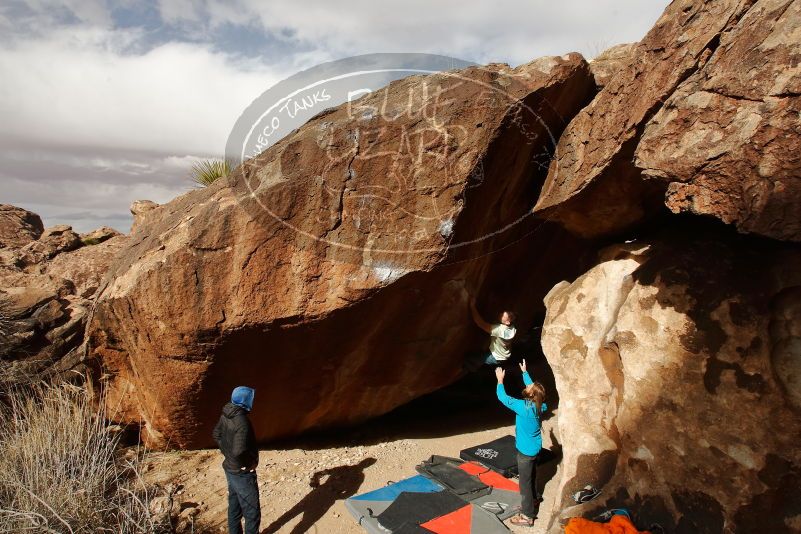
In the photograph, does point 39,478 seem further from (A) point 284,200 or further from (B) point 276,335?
(A) point 284,200

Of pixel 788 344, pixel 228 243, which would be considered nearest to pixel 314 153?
pixel 228 243

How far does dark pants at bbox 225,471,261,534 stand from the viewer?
367 cm

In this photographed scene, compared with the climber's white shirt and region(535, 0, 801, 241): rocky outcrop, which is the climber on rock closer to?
the climber's white shirt

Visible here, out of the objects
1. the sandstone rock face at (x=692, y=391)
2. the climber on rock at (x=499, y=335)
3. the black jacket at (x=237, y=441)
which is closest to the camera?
the sandstone rock face at (x=692, y=391)

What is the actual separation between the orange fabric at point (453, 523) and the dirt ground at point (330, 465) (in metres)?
0.36

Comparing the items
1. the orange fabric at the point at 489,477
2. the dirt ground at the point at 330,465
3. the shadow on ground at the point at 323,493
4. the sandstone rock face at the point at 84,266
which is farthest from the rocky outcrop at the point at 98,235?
the orange fabric at the point at 489,477

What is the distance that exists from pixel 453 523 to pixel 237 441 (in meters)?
1.67

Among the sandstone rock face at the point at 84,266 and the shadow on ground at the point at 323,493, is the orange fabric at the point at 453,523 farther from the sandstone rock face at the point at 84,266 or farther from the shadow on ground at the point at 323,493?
the sandstone rock face at the point at 84,266

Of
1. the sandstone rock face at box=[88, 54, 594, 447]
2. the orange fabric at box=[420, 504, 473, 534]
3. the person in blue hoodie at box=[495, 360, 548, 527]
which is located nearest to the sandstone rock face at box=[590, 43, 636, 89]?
the sandstone rock face at box=[88, 54, 594, 447]

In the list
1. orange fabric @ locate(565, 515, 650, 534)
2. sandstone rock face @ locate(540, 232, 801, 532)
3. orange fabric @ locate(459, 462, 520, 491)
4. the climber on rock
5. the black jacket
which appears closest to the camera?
sandstone rock face @ locate(540, 232, 801, 532)

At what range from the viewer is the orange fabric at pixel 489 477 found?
435 cm

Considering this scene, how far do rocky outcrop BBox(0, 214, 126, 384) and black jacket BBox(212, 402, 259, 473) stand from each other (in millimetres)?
2600

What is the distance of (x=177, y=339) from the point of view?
13.8 feet

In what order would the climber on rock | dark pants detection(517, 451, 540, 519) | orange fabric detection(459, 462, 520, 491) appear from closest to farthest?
dark pants detection(517, 451, 540, 519)
orange fabric detection(459, 462, 520, 491)
the climber on rock
